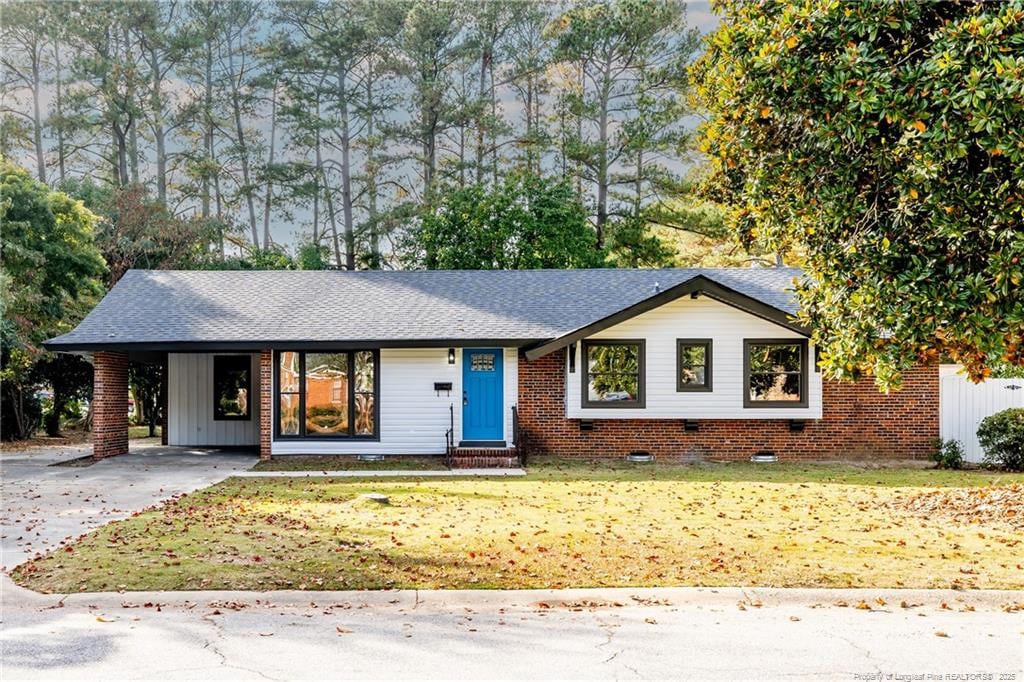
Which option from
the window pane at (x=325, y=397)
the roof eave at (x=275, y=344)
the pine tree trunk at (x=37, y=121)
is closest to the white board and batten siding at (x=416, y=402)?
the roof eave at (x=275, y=344)

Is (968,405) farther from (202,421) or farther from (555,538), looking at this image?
(202,421)

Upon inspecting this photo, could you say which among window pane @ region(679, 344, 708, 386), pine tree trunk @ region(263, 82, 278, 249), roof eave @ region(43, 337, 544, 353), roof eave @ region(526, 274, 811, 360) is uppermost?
pine tree trunk @ region(263, 82, 278, 249)

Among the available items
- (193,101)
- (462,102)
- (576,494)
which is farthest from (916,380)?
(193,101)

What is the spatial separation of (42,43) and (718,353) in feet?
105

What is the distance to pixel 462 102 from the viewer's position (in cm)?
3331

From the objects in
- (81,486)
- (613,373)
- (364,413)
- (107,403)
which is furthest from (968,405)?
(107,403)

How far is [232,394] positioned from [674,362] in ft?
34.3

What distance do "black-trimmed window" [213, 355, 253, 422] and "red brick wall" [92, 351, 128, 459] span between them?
8.74 ft

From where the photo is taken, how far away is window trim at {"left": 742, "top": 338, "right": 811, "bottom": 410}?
53.6 ft

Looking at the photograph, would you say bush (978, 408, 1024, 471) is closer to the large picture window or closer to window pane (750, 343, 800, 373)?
the large picture window

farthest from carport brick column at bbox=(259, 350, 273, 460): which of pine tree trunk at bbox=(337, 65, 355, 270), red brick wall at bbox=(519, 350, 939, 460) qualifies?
pine tree trunk at bbox=(337, 65, 355, 270)

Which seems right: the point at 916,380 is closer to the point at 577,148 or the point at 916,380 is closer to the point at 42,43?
the point at 577,148

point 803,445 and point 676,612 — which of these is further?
point 803,445

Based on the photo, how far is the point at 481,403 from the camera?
17.0 meters
